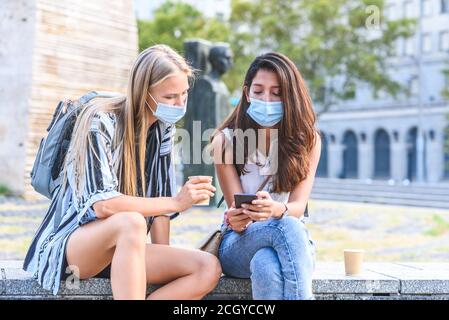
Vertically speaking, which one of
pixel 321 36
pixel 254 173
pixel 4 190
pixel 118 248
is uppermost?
pixel 321 36

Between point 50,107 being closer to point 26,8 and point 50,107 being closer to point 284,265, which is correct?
point 26,8

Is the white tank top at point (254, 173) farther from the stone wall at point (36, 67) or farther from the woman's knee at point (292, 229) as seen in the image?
the stone wall at point (36, 67)

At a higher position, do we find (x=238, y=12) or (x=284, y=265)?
(x=238, y=12)

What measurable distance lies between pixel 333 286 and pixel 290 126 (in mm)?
878

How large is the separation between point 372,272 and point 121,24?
1335 centimetres

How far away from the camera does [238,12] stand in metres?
36.8

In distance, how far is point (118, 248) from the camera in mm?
3434

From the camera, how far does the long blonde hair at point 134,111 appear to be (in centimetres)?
376

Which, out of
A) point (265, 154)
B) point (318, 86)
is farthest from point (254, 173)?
point (318, 86)


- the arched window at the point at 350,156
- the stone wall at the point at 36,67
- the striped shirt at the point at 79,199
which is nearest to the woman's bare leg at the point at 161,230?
the striped shirt at the point at 79,199

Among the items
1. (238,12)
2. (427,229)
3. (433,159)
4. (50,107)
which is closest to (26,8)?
(50,107)

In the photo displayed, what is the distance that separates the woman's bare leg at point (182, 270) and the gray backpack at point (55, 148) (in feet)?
1.87

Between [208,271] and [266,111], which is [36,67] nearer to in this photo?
[266,111]

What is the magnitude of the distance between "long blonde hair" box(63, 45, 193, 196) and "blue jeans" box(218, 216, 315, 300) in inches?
23.8
